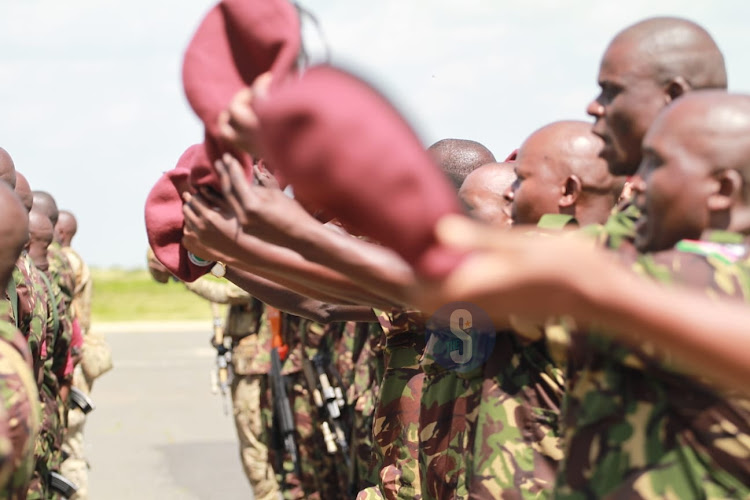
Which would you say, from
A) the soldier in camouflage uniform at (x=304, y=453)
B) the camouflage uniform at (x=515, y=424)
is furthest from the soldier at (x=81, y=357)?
the camouflage uniform at (x=515, y=424)

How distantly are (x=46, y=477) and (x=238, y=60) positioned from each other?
4150mm

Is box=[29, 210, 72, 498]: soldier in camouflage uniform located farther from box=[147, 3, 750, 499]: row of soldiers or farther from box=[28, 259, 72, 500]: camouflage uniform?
box=[147, 3, 750, 499]: row of soldiers

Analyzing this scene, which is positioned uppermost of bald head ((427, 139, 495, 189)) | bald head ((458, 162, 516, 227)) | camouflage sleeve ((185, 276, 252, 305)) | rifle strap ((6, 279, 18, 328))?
bald head ((458, 162, 516, 227))

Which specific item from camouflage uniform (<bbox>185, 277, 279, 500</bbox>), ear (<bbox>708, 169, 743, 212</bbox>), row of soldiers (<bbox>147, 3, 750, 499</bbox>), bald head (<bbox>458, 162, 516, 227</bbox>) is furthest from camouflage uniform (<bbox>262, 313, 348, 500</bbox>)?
ear (<bbox>708, 169, 743, 212</bbox>)

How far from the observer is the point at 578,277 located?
1.68 metres

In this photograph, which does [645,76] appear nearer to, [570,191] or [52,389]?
[570,191]

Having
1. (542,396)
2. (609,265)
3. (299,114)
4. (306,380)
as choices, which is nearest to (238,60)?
(299,114)

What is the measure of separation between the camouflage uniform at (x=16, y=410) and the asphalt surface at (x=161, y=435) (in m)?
7.10

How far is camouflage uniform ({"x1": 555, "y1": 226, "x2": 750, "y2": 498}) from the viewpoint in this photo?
219 centimetres

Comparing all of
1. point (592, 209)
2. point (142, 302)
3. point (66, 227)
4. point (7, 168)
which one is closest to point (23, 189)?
point (7, 168)

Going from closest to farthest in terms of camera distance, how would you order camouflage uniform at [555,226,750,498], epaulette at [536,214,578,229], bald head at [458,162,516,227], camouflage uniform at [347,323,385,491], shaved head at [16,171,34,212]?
1. camouflage uniform at [555,226,750,498]
2. epaulette at [536,214,578,229]
3. bald head at [458,162,516,227]
4. shaved head at [16,171,34,212]
5. camouflage uniform at [347,323,385,491]

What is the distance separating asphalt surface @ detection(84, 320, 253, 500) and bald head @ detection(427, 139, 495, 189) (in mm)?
4880

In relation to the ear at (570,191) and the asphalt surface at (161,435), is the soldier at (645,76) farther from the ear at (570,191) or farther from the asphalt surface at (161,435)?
the asphalt surface at (161,435)

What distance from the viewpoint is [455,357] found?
3.79 m
